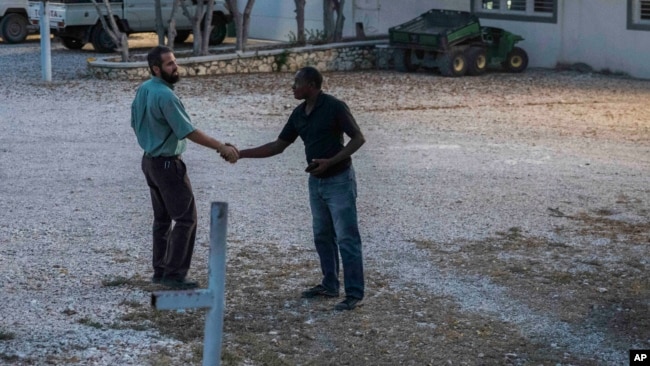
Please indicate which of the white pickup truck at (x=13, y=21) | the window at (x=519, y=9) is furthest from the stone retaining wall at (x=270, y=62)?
the white pickup truck at (x=13, y=21)

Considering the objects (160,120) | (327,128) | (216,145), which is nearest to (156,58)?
(160,120)

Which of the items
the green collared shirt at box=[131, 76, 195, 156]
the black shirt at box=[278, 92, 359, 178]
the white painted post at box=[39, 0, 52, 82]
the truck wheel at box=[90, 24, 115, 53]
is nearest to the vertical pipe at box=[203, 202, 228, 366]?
the black shirt at box=[278, 92, 359, 178]

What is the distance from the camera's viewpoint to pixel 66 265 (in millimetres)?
7887

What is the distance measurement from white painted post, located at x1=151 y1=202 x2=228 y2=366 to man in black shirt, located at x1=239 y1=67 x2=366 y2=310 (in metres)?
3.20

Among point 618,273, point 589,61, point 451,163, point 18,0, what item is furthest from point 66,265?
point 18,0

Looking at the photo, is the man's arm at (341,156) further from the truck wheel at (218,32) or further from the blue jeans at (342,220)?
the truck wheel at (218,32)

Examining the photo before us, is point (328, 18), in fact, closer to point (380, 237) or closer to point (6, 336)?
point (380, 237)

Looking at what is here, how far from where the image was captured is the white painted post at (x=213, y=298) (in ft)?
11.7

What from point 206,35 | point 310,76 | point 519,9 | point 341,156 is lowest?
point 341,156

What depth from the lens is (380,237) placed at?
8922mm

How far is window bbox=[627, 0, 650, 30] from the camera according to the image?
20.3 metres

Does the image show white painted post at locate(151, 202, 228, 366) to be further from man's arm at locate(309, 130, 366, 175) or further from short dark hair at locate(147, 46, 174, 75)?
short dark hair at locate(147, 46, 174, 75)

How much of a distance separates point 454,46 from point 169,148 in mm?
13779

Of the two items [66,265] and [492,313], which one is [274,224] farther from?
[492,313]
